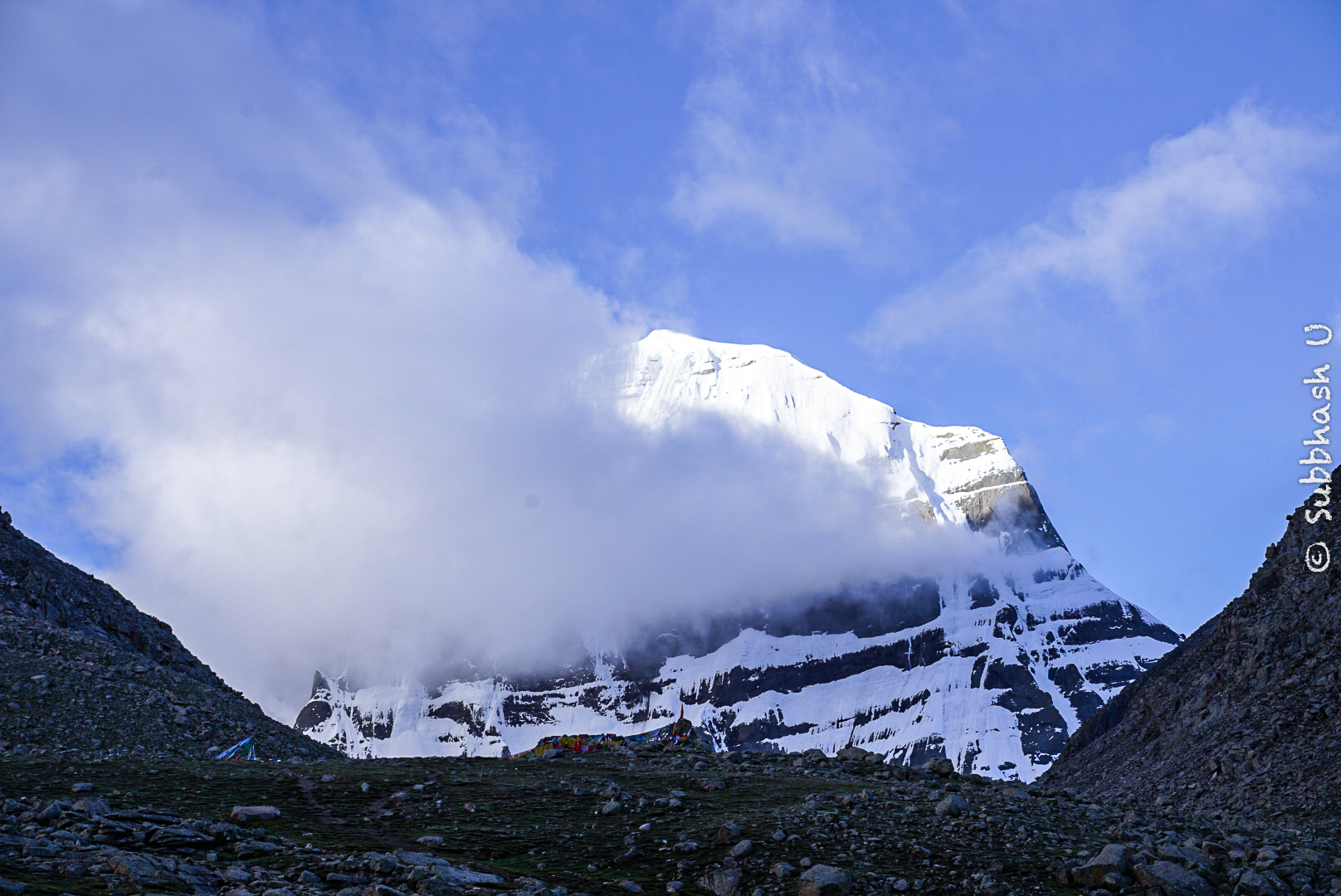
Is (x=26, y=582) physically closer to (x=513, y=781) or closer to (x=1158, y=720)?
(x=513, y=781)

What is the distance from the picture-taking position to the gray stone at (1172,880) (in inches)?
869

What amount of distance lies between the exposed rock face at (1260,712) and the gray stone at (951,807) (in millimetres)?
25579

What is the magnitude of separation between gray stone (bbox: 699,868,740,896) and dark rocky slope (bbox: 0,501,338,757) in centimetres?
2502

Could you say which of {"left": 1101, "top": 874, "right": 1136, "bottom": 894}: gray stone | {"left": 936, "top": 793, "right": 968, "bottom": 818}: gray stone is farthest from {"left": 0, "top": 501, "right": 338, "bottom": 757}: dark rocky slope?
{"left": 1101, "top": 874, "right": 1136, "bottom": 894}: gray stone

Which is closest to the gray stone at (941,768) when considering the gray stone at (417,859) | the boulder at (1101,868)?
the boulder at (1101,868)

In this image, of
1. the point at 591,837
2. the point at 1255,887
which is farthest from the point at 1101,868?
the point at 591,837

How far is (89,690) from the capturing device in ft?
146

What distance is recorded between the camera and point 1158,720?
75.1m

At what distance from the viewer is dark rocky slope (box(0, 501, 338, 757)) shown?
41.2 meters

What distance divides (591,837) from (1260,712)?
1824 inches

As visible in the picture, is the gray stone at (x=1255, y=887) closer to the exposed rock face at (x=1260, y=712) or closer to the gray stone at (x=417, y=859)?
the gray stone at (x=417, y=859)

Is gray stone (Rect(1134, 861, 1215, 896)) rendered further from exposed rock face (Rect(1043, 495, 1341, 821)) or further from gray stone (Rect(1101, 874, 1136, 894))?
exposed rock face (Rect(1043, 495, 1341, 821))

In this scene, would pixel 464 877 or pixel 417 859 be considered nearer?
pixel 464 877

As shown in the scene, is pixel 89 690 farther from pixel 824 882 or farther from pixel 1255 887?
pixel 1255 887
